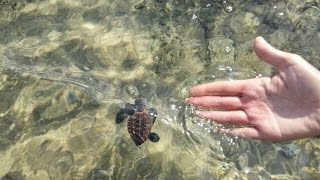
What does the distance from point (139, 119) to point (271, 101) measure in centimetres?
137

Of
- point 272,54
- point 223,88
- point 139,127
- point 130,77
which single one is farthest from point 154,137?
point 272,54

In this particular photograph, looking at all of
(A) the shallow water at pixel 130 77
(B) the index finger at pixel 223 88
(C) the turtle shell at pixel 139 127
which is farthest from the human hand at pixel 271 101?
(C) the turtle shell at pixel 139 127

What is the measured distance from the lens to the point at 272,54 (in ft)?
13.1

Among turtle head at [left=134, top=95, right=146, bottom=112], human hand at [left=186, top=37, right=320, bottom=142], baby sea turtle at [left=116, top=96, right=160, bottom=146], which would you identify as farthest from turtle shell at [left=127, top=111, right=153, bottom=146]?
human hand at [left=186, top=37, right=320, bottom=142]

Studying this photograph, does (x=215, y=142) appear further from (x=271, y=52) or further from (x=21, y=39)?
(x=21, y=39)

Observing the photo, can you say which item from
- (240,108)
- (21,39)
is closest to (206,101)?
(240,108)

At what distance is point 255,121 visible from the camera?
13.8ft

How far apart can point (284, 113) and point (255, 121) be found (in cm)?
29

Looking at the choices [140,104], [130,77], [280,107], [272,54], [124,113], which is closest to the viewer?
[272,54]

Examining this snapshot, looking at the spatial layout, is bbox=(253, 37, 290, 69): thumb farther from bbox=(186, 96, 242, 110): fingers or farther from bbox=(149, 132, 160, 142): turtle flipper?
bbox=(149, 132, 160, 142): turtle flipper

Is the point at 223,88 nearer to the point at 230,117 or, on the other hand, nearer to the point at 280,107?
the point at 230,117

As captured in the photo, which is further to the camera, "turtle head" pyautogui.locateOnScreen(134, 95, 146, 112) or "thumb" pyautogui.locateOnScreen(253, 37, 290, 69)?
"turtle head" pyautogui.locateOnScreen(134, 95, 146, 112)

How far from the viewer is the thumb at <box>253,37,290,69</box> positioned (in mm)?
3926

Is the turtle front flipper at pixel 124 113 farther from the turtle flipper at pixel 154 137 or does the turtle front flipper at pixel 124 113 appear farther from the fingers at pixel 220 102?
the fingers at pixel 220 102
